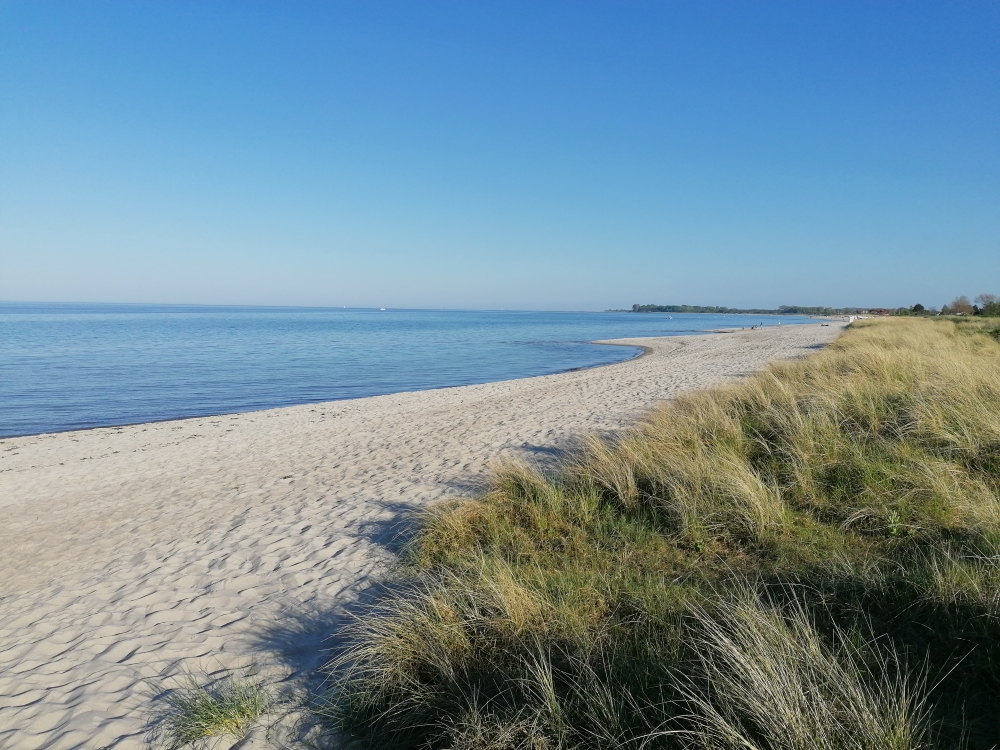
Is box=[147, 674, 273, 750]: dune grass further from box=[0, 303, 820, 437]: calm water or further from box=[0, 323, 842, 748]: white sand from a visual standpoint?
box=[0, 303, 820, 437]: calm water

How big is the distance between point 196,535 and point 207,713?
13.5ft

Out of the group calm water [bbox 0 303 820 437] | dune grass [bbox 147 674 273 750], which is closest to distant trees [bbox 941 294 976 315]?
calm water [bbox 0 303 820 437]

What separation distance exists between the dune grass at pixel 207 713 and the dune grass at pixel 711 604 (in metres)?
0.47

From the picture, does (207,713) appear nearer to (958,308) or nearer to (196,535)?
(196,535)

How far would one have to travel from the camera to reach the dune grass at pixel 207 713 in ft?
10.7

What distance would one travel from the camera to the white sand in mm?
4180

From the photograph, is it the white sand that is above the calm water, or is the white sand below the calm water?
above

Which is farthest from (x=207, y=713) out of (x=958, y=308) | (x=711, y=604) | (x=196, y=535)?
(x=958, y=308)

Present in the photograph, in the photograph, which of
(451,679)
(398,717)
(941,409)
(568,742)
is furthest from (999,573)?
(941,409)

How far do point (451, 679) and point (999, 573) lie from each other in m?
3.35

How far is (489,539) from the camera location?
531 cm

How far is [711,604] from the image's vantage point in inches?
141

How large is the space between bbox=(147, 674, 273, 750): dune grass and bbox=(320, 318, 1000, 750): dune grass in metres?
0.47

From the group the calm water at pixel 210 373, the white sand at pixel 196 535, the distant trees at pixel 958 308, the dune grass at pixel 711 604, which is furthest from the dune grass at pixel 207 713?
the distant trees at pixel 958 308
